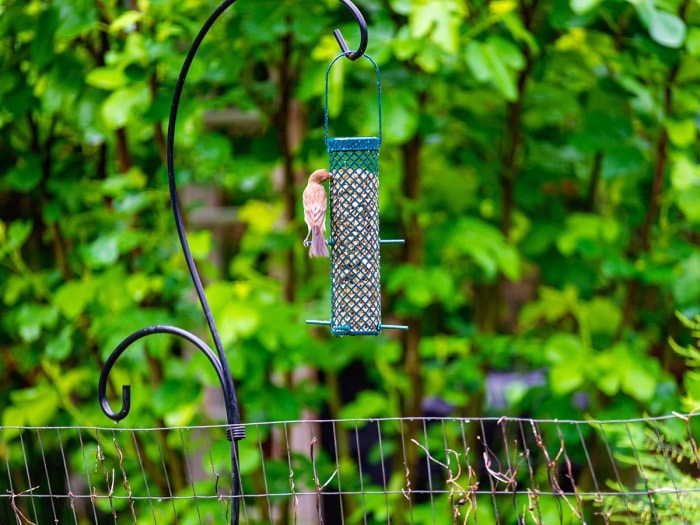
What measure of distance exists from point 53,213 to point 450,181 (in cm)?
143

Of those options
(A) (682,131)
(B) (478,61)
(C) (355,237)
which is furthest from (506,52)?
(C) (355,237)

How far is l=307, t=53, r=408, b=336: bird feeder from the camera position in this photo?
6.57ft

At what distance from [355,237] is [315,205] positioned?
0.14m

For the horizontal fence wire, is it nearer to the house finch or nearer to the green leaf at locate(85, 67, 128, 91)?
the house finch

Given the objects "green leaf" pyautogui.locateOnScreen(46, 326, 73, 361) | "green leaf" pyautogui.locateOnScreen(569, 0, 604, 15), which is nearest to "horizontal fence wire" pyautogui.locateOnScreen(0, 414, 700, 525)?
"green leaf" pyautogui.locateOnScreen(46, 326, 73, 361)

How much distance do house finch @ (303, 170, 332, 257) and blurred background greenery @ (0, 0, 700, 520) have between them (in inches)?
21.4

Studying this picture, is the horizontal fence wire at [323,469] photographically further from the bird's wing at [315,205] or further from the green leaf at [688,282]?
the bird's wing at [315,205]

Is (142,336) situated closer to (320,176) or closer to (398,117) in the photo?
(320,176)

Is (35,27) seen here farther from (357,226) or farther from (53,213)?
(357,226)

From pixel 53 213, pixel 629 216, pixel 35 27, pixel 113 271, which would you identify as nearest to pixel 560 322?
pixel 629 216

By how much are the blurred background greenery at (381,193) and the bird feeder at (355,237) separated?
1.51ft

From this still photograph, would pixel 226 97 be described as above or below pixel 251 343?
above

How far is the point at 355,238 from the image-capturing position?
6.66ft

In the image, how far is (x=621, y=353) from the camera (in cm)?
276
